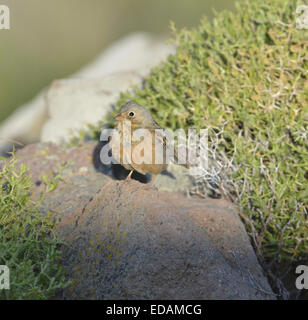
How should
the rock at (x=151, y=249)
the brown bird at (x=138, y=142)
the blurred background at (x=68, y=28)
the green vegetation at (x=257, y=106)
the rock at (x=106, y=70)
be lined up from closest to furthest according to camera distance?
the rock at (x=151, y=249) < the brown bird at (x=138, y=142) < the green vegetation at (x=257, y=106) < the rock at (x=106, y=70) < the blurred background at (x=68, y=28)

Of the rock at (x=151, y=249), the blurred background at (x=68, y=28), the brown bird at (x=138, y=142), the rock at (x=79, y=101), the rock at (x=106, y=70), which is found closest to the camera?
the rock at (x=151, y=249)

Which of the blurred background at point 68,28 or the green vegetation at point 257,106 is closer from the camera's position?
the green vegetation at point 257,106

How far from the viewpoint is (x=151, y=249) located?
12.0ft

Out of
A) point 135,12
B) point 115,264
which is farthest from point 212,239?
point 135,12

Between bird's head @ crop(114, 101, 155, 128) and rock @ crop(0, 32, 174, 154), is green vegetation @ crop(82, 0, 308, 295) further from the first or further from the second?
rock @ crop(0, 32, 174, 154)

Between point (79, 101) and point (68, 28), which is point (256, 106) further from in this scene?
point (68, 28)

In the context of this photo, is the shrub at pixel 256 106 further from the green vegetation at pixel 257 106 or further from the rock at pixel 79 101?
the rock at pixel 79 101

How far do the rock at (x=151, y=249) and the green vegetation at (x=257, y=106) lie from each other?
447 millimetres

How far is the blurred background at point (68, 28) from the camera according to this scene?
12.8 metres

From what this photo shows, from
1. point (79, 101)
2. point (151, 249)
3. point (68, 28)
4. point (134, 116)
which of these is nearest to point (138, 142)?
point (134, 116)

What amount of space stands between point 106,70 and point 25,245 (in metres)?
5.97

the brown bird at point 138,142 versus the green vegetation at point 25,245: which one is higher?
the brown bird at point 138,142

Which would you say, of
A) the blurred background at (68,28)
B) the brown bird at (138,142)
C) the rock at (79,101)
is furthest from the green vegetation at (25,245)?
the blurred background at (68,28)

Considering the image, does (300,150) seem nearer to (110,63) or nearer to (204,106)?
(204,106)
